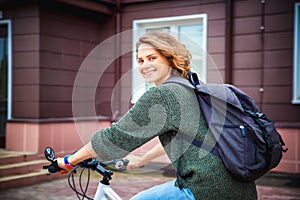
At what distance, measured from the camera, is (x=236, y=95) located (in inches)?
81.1

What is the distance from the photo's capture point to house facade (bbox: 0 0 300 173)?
7.08 m

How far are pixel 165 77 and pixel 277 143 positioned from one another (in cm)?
60

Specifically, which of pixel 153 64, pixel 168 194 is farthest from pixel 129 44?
pixel 168 194

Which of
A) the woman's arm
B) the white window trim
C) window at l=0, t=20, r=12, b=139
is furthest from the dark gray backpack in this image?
window at l=0, t=20, r=12, b=139

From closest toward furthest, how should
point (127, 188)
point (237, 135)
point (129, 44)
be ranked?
point (237, 135) < point (127, 188) < point (129, 44)

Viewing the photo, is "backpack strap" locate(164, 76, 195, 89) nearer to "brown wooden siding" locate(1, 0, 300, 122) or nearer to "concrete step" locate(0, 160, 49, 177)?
"brown wooden siding" locate(1, 0, 300, 122)

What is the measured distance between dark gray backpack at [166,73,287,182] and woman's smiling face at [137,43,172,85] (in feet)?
0.48

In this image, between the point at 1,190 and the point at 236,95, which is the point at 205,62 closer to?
the point at 1,190

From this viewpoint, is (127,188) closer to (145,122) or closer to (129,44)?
(129,44)

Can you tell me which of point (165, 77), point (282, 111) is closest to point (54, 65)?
point (282, 111)

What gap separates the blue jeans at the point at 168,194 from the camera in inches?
77.7

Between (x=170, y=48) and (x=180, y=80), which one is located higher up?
(x=170, y=48)

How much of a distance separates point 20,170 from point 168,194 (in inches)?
217

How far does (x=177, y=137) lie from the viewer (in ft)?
6.52
